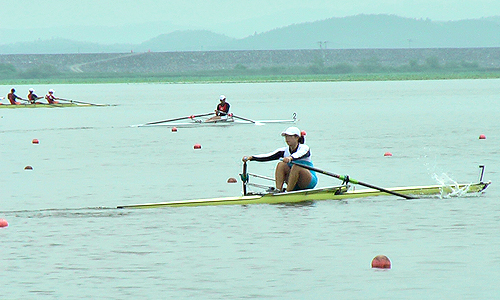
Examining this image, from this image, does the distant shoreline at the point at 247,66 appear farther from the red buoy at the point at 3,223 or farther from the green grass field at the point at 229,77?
the red buoy at the point at 3,223

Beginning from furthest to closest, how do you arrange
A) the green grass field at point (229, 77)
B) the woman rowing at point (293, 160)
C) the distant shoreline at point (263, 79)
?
1. the green grass field at point (229, 77)
2. the distant shoreline at point (263, 79)
3. the woman rowing at point (293, 160)

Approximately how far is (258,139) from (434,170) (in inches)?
502

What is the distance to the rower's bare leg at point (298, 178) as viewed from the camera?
18672 millimetres

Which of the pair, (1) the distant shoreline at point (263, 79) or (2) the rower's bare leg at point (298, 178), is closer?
(2) the rower's bare leg at point (298, 178)

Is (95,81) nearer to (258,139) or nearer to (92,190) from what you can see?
(258,139)

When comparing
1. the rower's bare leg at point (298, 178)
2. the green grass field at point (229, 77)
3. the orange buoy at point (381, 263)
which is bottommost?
the green grass field at point (229, 77)

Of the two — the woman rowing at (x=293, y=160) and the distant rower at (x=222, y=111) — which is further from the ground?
the woman rowing at (x=293, y=160)

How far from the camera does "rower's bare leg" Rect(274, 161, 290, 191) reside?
61.5 feet

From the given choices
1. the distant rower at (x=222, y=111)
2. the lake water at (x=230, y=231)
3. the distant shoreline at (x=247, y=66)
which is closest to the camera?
the lake water at (x=230, y=231)

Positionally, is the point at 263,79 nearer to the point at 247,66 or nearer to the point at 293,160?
the point at 247,66

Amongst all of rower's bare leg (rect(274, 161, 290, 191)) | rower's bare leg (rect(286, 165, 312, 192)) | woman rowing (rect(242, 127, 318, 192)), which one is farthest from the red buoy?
rower's bare leg (rect(286, 165, 312, 192))

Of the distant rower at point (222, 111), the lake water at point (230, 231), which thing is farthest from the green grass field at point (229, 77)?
the lake water at point (230, 231)

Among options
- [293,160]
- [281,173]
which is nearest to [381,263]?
[293,160]

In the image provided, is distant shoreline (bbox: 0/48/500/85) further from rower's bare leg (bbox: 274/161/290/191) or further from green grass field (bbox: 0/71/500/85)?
rower's bare leg (bbox: 274/161/290/191)
